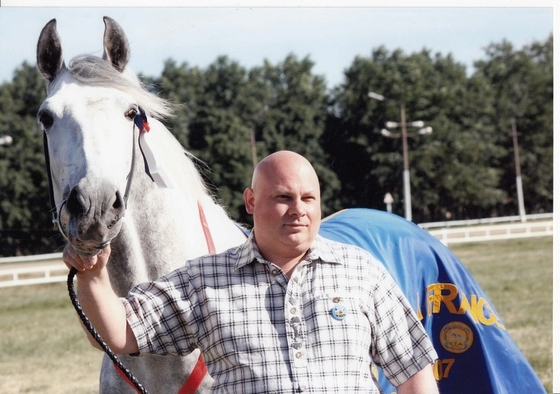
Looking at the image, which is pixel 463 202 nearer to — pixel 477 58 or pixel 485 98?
pixel 485 98

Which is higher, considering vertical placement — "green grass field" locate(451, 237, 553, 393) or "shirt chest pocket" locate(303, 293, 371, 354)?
"shirt chest pocket" locate(303, 293, 371, 354)

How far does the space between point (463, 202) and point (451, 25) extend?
21.1m

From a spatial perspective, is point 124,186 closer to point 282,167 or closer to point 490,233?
point 282,167

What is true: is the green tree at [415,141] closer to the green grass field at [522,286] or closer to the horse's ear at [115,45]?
the green grass field at [522,286]

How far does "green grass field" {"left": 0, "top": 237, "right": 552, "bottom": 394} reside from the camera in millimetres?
6094

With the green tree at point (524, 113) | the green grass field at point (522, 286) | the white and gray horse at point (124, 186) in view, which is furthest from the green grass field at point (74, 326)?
the green tree at point (524, 113)

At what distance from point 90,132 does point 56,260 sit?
13500 mm

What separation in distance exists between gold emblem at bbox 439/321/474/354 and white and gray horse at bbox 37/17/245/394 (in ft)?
3.94

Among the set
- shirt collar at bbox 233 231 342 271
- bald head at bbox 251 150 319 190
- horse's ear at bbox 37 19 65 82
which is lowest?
shirt collar at bbox 233 231 342 271

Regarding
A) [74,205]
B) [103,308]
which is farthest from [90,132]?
[103,308]

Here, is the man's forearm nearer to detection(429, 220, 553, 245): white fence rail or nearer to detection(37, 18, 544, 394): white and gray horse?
detection(37, 18, 544, 394): white and gray horse

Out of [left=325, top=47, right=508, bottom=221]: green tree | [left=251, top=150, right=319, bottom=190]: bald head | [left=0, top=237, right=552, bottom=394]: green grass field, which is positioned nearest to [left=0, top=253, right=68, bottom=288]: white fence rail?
[left=0, top=237, right=552, bottom=394]: green grass field

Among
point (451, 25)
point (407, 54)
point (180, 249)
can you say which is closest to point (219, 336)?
point (180, 249)

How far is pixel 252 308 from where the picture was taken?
1.89m
